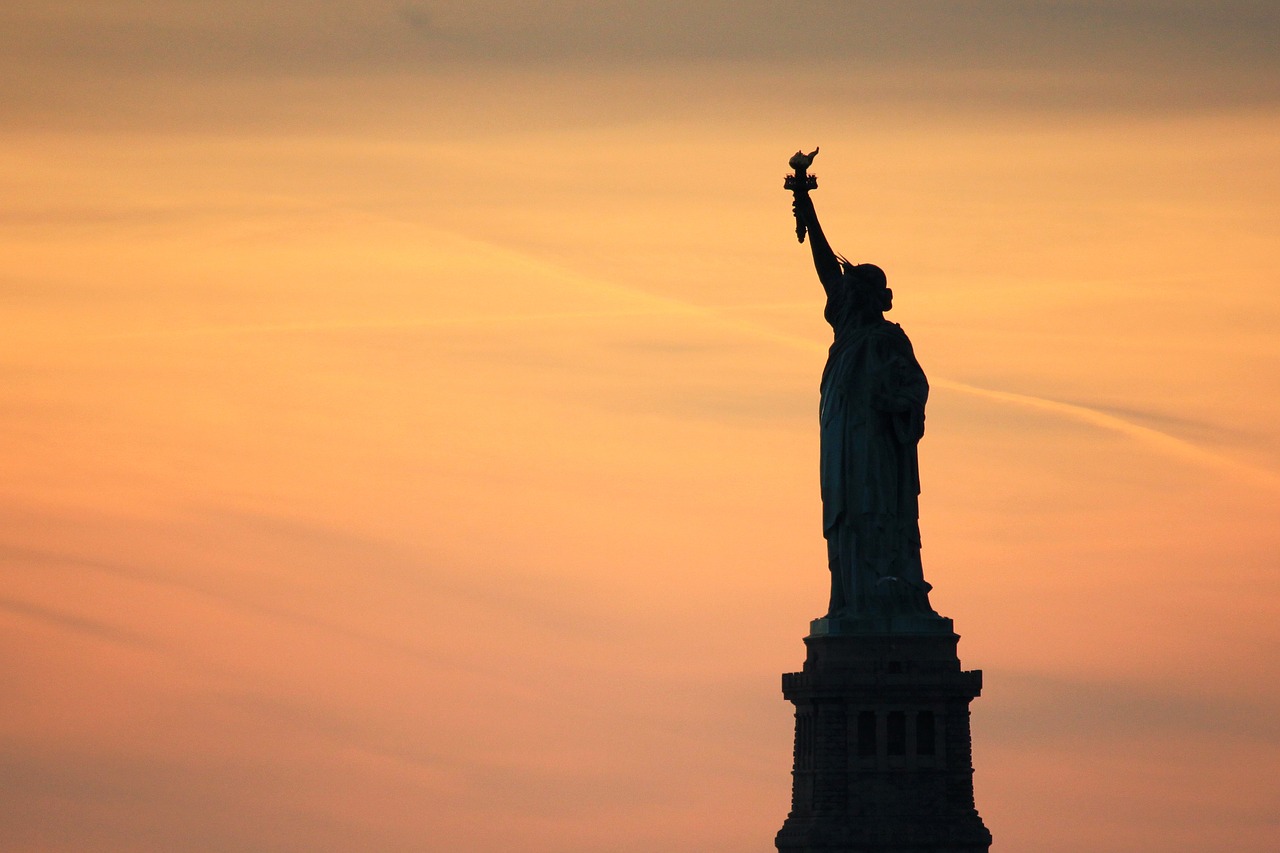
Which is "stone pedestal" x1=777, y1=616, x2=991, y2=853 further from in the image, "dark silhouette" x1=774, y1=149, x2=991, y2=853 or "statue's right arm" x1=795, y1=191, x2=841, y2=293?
"statue's right arm" x1=795, y1=191, x2=841, y2=293

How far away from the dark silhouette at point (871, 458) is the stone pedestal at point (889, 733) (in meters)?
0.76

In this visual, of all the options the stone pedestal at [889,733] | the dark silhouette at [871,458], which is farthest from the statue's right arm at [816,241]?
the stone pedestal at [889,733]

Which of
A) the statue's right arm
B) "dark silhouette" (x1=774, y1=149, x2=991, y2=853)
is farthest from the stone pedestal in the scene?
the statue's right arm

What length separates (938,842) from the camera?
181 m

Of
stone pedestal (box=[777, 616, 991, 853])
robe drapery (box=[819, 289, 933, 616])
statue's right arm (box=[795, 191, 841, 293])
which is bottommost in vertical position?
stone pedestal (box=[777, 616, 991, 853])

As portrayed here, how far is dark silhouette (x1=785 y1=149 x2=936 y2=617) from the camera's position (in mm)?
182000

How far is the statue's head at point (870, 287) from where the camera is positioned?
600 feet

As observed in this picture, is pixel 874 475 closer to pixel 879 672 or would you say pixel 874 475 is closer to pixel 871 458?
pixel 871 458

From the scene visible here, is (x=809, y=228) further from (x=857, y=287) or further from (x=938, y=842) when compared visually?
(x=938, y=842)

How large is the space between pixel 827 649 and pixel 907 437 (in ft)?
15.1

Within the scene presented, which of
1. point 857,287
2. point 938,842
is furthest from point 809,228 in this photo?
point 938,842

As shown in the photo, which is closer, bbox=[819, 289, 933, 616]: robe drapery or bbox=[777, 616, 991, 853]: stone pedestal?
bbox=[777, 616, 991, 853]: stone pedestal

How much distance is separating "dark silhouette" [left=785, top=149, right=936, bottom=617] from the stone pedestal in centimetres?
76

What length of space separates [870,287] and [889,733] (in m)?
9.10
